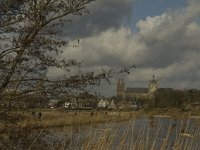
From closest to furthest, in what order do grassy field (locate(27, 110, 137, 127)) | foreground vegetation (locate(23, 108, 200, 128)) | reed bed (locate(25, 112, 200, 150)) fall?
foreground vegetation (locate(23, 108, 200, 128)), reed bed (locate(25, 112, 200, 150)), grassy field (locate(27, 110, 137, 127))

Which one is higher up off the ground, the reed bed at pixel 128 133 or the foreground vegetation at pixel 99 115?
the foreground vegetation at pixel 99 115

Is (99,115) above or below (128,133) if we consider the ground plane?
above

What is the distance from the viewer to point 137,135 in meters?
7.47

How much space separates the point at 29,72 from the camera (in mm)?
9008

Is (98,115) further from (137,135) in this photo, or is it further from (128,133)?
(137,135)

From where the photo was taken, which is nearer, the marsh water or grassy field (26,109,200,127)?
grassy field (26,109,200,127)

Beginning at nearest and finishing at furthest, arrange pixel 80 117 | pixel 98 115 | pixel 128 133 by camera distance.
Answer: pixel 128 133 < pixel 98 115 < pixel 80 117

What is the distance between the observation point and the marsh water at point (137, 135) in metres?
6.82

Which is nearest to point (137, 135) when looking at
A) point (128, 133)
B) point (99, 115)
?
point (128, 133)

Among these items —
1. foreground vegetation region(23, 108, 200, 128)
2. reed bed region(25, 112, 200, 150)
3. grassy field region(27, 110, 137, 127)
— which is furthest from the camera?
grassy field region(27, 110, 137, 127)

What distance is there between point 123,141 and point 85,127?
1.67 metres

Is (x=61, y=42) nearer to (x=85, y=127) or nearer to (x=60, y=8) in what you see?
(x=60, y=8)

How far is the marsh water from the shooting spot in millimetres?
6816

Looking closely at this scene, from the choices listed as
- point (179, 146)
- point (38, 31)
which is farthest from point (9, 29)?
point (179, 146)
